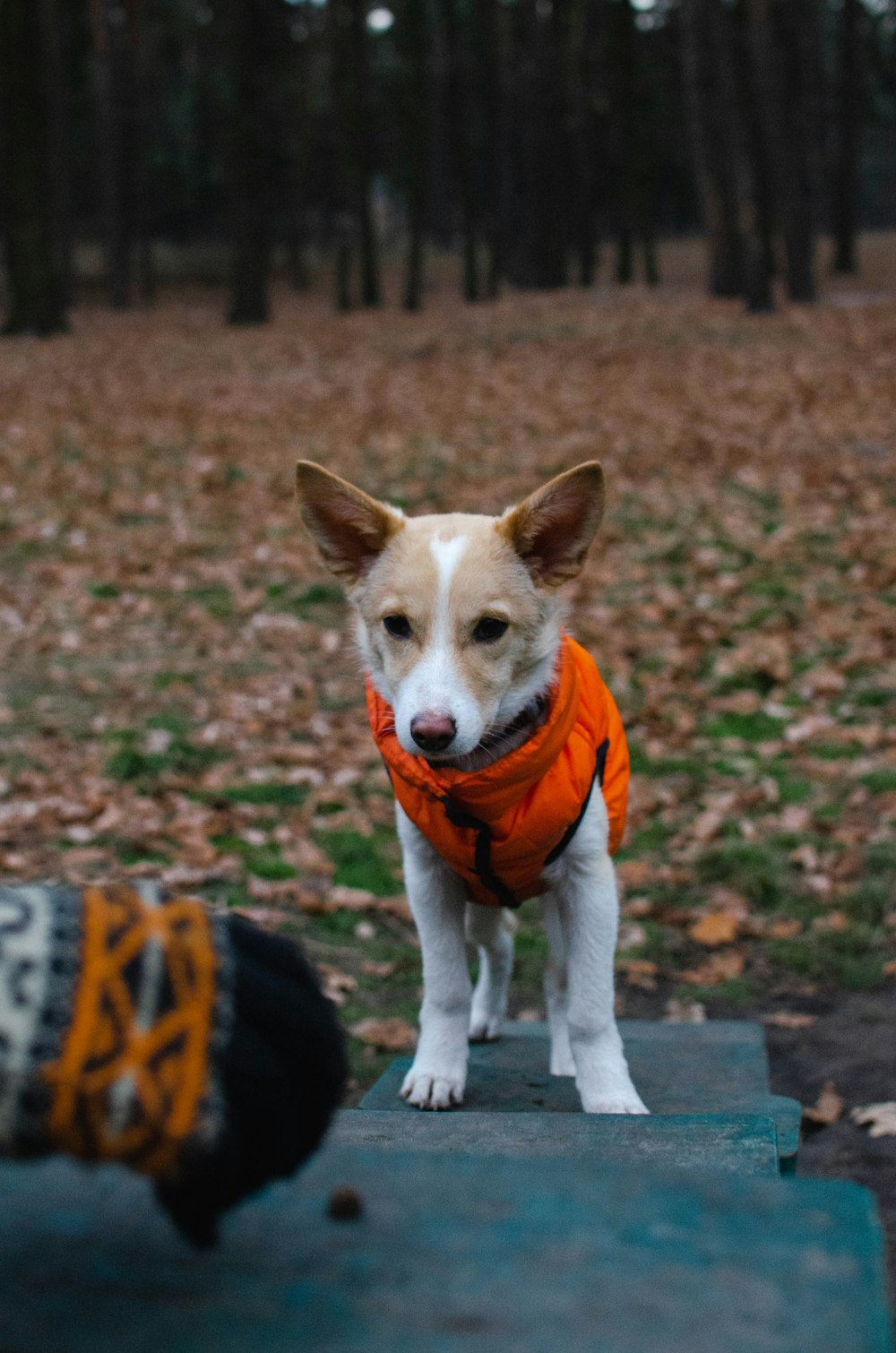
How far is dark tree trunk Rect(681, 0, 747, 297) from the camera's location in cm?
2611

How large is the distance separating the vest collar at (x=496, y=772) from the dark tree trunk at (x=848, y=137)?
1440 inches

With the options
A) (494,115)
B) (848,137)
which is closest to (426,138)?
(494,115)

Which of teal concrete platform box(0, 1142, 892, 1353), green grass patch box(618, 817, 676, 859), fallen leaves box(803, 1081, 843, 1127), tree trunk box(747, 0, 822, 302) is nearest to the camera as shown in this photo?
teal concrete platform box(0, 1142, 892, 1353)

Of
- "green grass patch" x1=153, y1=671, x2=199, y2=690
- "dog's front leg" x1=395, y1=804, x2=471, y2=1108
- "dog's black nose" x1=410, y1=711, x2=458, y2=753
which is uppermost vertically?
"dog's black nose" x1=410, y1=711, x2=458, y2=753

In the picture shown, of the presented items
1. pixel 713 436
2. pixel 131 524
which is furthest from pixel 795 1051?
pixel 713 436

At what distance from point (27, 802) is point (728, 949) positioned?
3.71 m

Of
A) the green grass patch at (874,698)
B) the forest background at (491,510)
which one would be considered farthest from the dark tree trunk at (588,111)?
the green grass patch at (874,698)


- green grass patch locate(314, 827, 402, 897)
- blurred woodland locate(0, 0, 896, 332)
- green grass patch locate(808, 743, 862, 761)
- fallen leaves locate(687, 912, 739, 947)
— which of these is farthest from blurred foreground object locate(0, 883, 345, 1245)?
blurred woodland locate(0, 0, 896, 332)

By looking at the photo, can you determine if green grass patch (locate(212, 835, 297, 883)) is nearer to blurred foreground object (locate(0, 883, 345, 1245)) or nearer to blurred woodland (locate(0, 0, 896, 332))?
blurred foreground object (locate(0, 883, 345, 1245))

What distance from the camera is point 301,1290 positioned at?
154 centimetres

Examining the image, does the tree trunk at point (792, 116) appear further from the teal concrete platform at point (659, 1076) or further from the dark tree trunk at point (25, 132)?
the teal concrete platform at point (659, 1076)

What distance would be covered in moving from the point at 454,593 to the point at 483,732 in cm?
36

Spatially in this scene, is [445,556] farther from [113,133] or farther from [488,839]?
[113,133]

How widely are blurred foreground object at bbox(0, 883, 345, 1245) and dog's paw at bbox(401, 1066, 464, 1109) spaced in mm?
2253
